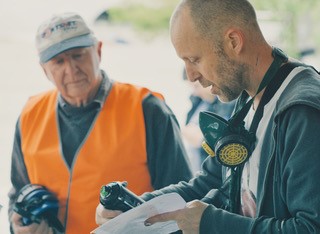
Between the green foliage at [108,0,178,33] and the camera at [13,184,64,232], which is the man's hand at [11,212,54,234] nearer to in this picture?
the camera at [13,184,64,232]

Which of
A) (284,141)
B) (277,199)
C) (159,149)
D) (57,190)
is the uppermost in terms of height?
(284,141)

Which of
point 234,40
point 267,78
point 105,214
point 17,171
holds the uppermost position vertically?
point 234,40

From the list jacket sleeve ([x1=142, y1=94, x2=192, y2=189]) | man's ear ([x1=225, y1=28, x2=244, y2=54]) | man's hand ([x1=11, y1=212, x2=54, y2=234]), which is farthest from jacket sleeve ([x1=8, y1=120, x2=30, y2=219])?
man's ear ([x1=225, y1=28, x2=244, y2=54])

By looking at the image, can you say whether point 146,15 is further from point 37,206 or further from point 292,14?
point 37,206

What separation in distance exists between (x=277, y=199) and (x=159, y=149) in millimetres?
842

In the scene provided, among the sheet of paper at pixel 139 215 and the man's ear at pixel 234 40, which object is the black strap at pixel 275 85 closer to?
the man's ear at pixel 234 40

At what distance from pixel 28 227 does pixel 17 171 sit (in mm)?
314

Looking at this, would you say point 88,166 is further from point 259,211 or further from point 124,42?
point 124,42

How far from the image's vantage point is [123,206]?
4.69 ft

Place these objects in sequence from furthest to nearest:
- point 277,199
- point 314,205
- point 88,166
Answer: point 88,166
point 277,199
point 314,205

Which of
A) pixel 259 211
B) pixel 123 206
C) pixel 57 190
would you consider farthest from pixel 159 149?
pixel 259 211

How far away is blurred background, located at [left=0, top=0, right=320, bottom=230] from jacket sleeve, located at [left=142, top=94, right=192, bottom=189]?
4.41 feet

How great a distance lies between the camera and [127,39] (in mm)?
4152

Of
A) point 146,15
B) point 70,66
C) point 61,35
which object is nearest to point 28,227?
point 70,66
